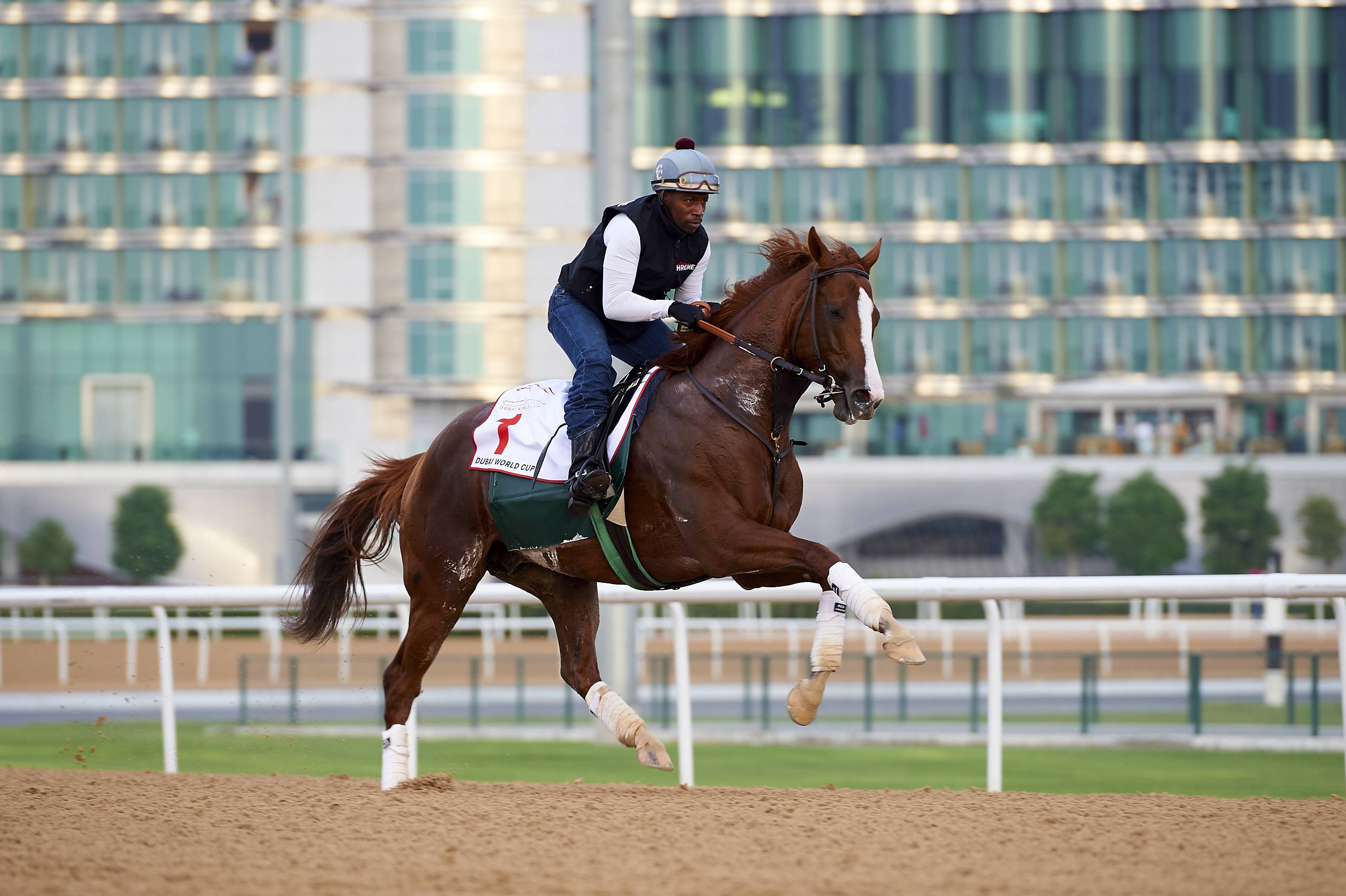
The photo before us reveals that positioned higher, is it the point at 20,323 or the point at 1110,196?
the point at 1110,196

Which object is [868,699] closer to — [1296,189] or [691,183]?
[691,183]

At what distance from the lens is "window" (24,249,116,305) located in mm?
44938

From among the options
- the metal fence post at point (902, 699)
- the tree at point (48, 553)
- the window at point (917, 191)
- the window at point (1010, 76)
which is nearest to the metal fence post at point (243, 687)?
the metal fence post at point (902, 699)

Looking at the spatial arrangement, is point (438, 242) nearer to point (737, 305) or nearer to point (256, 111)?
point (256, 111)

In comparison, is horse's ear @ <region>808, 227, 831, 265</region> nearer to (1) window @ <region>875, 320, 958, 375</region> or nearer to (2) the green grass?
(2) the green grass

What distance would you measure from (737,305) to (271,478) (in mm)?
39026

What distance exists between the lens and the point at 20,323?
4484 cm

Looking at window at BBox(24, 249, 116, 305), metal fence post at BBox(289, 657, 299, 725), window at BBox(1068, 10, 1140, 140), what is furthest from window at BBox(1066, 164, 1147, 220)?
metal fence post at BBox(289, 657, 299, 725)

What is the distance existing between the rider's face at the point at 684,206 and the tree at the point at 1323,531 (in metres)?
37.6

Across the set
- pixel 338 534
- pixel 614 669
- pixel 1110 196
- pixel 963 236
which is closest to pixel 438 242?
pixel 963 236

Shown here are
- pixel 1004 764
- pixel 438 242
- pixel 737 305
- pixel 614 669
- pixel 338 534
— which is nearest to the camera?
pixel 737 305

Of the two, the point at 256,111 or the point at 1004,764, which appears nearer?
the point at 1004,764

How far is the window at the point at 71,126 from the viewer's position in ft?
148

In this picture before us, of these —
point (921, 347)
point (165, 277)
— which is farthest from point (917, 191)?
point (165, 277)
